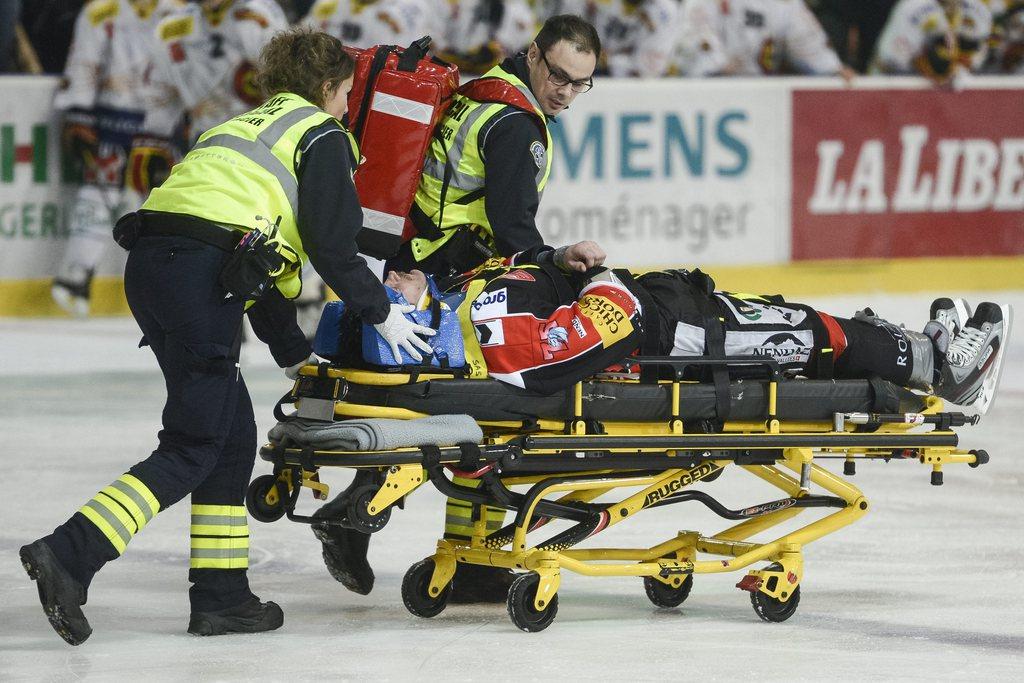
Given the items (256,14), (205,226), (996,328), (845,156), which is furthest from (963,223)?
(205,226)

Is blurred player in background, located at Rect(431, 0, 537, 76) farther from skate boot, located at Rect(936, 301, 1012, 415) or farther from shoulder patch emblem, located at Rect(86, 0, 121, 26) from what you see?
skate boot, located at Rect(936, 301, 1012, 415)

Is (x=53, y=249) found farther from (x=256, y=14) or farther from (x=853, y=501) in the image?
(x=853, y=501)

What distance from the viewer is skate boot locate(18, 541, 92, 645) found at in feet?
13.4

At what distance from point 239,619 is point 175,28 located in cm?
643

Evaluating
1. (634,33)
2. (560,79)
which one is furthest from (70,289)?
(560,79)

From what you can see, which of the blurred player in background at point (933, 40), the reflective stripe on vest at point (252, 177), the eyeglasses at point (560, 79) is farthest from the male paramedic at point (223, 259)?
the blurred player in background at point (933, 40)

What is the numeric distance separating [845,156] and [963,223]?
0.94m

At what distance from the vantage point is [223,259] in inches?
171

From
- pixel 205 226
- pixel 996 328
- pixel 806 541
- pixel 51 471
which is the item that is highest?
pixel 205 226

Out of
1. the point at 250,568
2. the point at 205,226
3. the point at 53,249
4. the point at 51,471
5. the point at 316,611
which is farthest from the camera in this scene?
the point at 53,249

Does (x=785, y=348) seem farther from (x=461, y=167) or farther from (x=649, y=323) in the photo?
(x=461, y=167)

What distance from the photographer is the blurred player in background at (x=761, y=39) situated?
11.3m

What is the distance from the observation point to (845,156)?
443 inches

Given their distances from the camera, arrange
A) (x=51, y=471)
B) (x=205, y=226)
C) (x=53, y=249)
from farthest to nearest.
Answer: (x=53, y=249)
(x=51, y=471)
(x=205, y=226)
